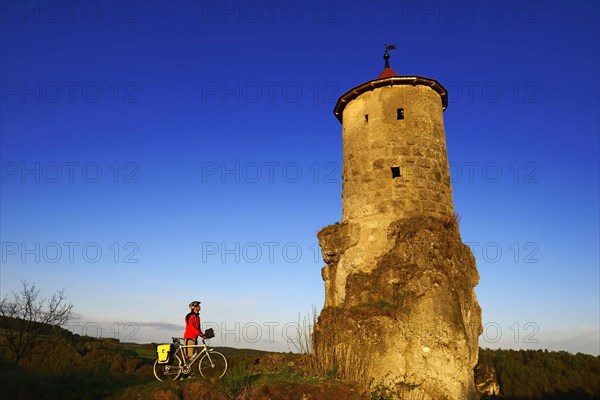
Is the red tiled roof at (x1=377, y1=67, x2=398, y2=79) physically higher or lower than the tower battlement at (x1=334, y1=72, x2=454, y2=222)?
higher

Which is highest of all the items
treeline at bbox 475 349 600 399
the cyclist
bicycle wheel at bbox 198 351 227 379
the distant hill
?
the cyclist

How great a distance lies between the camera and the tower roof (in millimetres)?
15008

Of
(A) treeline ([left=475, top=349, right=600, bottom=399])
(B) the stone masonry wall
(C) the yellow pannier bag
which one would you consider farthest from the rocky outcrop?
(A) treeline ([left=475, top=349, right=600, bottom=399])

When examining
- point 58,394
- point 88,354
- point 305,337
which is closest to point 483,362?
point 305,337

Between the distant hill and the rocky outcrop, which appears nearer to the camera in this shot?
the distant hill

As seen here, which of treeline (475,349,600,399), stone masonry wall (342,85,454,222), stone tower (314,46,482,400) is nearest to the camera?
stone tower (314,46,482,400)

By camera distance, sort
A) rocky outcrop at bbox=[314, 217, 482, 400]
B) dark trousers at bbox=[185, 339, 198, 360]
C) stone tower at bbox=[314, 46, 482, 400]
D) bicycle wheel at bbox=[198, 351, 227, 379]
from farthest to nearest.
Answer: stone tower at bbox=[314, 46, 482, 400], rocky outcrop at bbox=[314, 217, 482, 400], dark trousers at bbox=[185, 339, 198, 360], bicycle wheel at bbox=[198, 351, 227, 379]

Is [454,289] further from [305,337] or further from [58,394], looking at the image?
[58,394]

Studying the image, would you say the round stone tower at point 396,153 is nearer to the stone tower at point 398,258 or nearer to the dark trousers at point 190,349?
the stone tower at point 398,258

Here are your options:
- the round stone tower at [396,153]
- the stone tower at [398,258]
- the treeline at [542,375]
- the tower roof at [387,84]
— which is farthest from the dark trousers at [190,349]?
the treeline at [542,375]

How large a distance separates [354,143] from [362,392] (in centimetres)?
845

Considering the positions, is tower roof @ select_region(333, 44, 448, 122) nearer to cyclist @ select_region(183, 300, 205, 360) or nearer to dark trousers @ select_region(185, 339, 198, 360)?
cyclist @ select_region(183, 300, 205, 360)

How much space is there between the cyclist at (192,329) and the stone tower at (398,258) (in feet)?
10.9

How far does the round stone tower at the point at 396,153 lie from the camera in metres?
14.1
